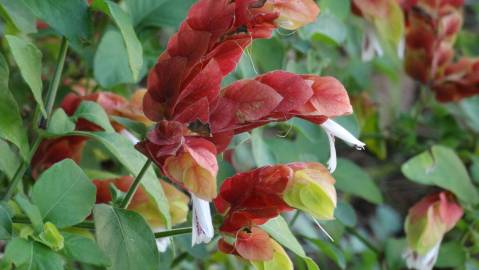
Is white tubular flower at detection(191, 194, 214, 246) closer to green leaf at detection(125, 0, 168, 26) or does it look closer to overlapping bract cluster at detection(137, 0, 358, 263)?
overlapping bract cluster at detection(137, 0, 358, 263)

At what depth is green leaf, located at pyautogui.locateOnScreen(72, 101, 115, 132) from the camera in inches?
37.6

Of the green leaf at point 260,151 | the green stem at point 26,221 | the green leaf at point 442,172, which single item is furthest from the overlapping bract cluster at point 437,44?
the green stem at point 26,221

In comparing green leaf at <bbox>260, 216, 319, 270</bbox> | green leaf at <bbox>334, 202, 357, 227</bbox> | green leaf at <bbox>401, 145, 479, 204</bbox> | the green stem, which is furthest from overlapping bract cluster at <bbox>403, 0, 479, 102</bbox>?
the green stem

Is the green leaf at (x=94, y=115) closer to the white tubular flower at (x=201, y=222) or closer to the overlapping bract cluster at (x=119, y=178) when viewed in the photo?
the overlapping bract cluster at (x=119, y=178)

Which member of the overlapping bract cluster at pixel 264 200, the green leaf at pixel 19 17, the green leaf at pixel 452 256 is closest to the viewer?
the overlapping bract cluster at pixel 264 200

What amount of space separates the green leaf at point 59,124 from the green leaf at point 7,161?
0.21ft

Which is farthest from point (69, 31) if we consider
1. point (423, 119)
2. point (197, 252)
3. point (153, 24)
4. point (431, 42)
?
point (423, 119)

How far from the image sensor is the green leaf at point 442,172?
1352 millimetres

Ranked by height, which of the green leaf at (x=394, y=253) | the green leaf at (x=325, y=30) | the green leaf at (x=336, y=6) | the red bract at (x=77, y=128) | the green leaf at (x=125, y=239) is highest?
the green leaf at (x=125, y=239)

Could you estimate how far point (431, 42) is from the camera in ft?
5.27

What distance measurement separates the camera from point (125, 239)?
85cm

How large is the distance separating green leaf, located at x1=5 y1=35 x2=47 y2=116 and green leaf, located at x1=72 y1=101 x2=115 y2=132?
91mm

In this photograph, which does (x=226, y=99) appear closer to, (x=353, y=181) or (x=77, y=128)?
(x=77, y=128)

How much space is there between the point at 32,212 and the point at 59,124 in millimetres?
156
